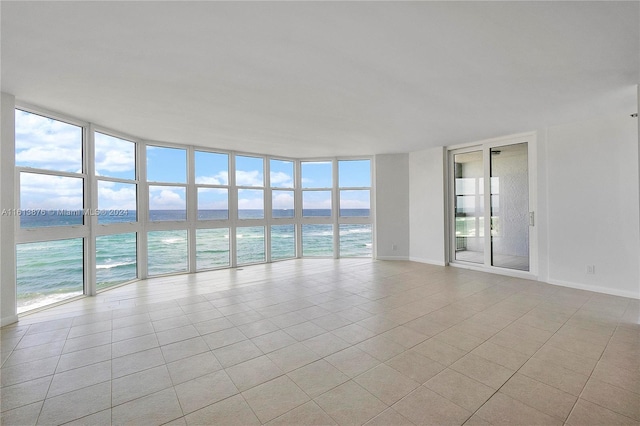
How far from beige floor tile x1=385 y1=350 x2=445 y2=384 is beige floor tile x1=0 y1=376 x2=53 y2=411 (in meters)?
2.81

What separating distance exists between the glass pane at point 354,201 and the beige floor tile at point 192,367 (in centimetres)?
567

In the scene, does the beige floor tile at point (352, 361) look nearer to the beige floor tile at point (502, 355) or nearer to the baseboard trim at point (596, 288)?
the beige floor tile at point (502, 355)

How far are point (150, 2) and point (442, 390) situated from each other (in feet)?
11.4

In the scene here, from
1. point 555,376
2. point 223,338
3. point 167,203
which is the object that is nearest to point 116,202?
point 167,203

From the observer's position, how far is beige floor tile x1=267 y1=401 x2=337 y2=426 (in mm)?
1818

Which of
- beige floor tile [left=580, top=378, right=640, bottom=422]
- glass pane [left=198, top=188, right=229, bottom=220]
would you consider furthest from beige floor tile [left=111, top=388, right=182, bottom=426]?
glass pane [left=198, top=188, right=229, bottom=220]

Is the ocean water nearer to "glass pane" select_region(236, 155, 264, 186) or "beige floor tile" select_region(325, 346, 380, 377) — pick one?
"glass pane" select_region(236, 155, 264, 186)

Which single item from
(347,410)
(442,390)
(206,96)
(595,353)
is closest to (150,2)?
(206,96)

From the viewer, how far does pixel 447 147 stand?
6762mm

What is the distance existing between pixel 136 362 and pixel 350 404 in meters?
2.02

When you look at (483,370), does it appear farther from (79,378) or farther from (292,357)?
(79,378)

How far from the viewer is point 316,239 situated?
887 cm

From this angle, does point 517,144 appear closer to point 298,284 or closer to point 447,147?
point 447,147

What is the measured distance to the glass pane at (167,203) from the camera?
6008 millimetres
